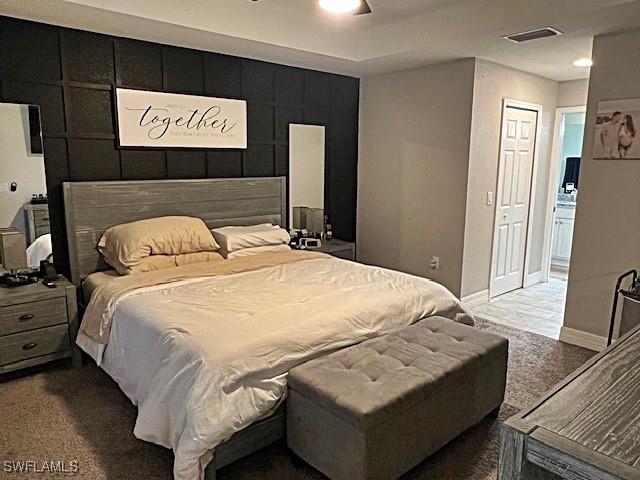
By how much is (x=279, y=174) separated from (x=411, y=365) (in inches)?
112

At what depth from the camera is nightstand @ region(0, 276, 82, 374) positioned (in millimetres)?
2939

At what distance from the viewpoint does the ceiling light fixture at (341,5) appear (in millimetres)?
A: 2223

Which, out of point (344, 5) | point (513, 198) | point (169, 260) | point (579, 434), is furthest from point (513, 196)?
point (579, 434)

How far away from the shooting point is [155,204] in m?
3.79

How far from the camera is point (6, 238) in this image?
316 cm

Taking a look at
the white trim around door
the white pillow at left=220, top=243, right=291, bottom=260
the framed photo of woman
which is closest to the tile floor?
the white trim around door

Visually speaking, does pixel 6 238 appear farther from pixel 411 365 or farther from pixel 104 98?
pixel 411 365

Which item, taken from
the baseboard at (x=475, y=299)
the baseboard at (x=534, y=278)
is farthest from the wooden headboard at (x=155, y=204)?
the baseboard at (x=534, y=278)

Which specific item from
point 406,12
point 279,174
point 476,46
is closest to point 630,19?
point 476,46

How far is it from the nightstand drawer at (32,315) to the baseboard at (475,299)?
3.41m

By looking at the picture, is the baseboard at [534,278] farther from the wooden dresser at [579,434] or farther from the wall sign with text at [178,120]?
the wooden dresser at [579,434]

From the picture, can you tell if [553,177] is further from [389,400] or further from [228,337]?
[228,337]

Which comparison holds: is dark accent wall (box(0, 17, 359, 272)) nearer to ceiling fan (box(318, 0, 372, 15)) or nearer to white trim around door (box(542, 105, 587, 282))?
ceiling fan (box(318, 0, 372, 15))

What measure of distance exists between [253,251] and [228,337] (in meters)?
1.79
